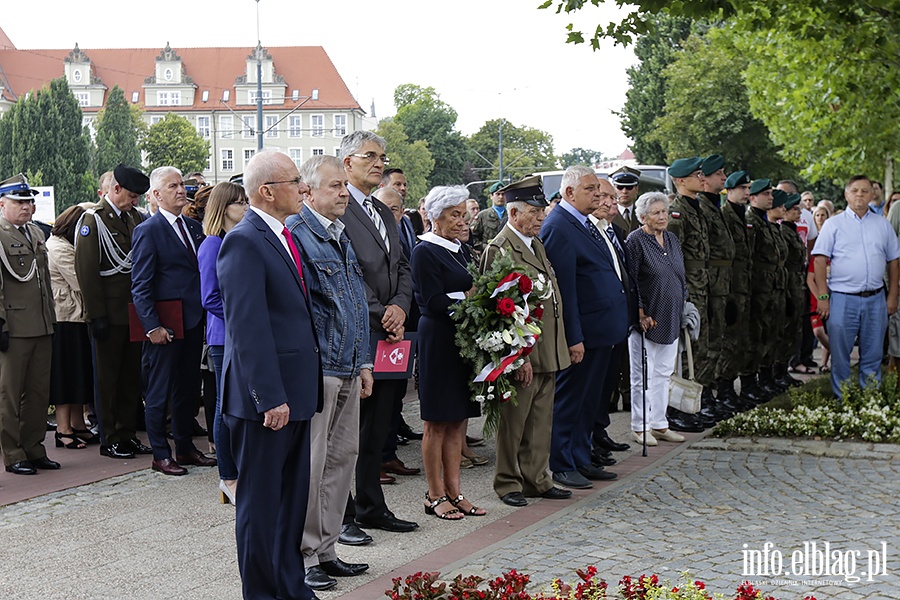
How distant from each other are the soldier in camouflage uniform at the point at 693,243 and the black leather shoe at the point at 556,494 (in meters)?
3.19

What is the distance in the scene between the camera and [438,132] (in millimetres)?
105812

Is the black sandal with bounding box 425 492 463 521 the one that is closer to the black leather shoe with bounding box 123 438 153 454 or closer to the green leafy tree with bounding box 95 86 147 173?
the black leather shoe with bounding box 123 438 153 454

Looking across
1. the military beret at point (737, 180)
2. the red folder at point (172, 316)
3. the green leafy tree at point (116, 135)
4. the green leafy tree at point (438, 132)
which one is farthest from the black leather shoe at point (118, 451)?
the green leafy tree at point (438, 132)

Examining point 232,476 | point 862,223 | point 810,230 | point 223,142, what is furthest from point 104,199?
point 223,142

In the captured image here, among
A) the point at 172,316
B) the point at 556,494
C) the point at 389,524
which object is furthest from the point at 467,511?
the point at 172,316

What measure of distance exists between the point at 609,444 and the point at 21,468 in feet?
15.7

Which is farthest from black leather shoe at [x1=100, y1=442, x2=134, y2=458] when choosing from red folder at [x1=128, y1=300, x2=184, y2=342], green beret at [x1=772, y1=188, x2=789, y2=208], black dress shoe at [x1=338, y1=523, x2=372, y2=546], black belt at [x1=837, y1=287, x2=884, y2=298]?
green beret at [x1=772, y1=188, x2=789, y2=208]

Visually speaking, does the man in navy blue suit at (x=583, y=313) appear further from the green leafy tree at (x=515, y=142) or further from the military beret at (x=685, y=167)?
the green leafy tree at (x=515, y=142)

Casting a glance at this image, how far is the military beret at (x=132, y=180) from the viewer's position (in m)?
9.80

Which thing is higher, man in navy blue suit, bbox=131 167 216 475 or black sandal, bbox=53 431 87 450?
man in navy blue suit, bbox=131 167 216 475

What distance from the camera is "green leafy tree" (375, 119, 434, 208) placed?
92.4 meters

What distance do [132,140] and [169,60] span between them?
3630 centimetres

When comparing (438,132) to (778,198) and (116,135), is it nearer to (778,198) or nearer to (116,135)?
(116,135)

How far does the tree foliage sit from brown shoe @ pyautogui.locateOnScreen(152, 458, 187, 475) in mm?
81934
